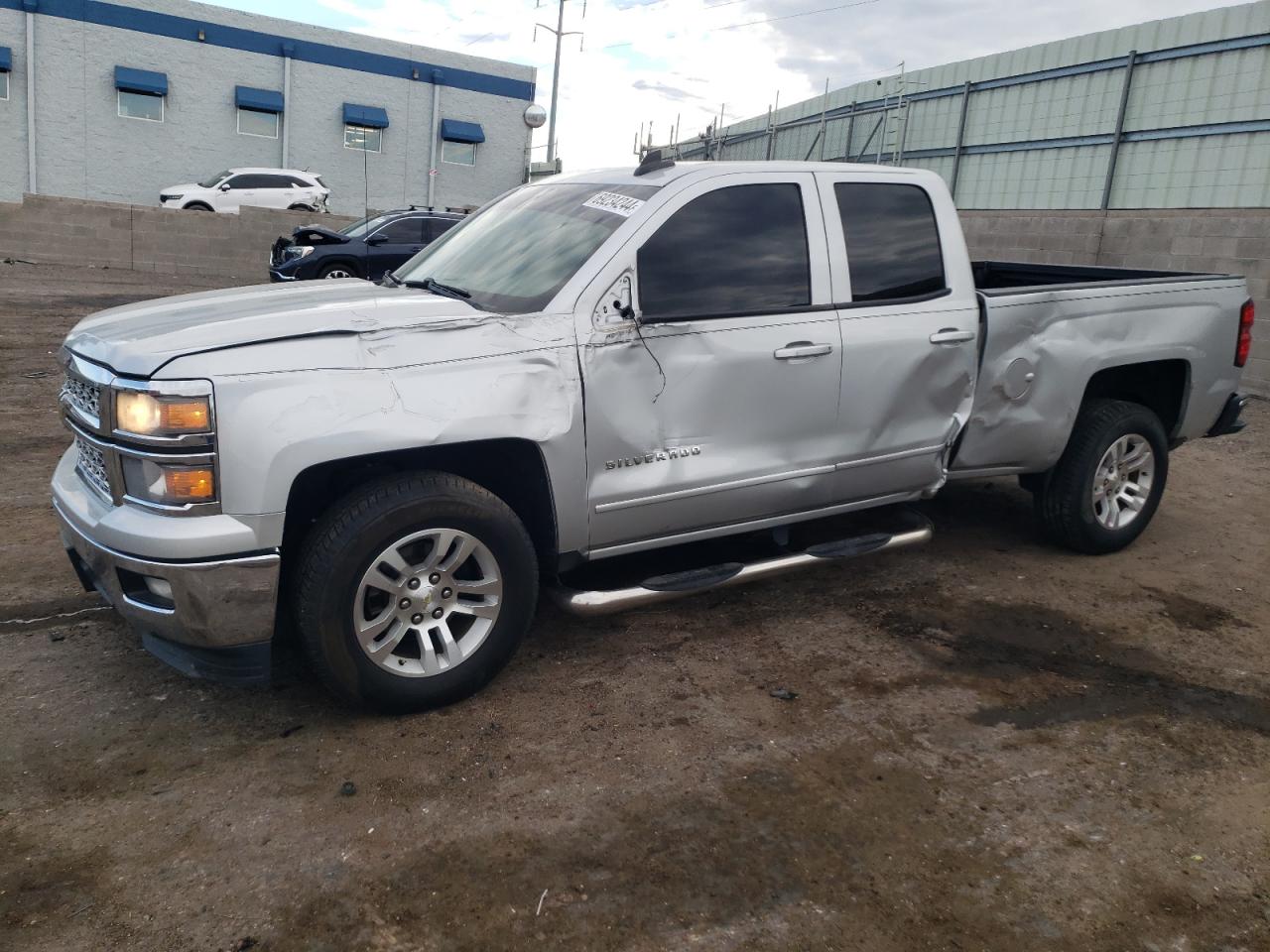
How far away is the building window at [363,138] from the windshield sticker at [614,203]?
32069 mm

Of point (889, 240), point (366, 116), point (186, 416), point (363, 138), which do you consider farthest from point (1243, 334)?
point (363, 138)

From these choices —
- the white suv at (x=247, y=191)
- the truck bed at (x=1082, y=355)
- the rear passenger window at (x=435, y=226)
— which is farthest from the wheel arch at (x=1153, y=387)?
the white suv at (x=247, y=191)

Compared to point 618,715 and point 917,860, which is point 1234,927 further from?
point 618,715

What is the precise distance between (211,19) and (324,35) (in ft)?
11.7

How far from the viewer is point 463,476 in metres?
3.63

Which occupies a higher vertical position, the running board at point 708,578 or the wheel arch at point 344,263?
the wheel arch at point 344,263

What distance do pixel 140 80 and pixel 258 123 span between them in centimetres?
360

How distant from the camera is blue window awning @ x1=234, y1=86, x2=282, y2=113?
30406 mm

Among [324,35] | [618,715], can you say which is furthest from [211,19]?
[618,715]

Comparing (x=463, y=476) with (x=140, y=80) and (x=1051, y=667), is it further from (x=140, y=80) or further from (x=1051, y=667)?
(x=140, y=80)

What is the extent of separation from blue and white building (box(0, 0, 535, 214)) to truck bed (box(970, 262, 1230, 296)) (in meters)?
29.5

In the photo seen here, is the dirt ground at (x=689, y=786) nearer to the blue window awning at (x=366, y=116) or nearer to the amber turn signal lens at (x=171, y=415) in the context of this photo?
the amber turn signal lens at (x=171, y=415)

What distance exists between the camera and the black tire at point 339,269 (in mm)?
15289

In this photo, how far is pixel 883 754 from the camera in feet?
10.9
